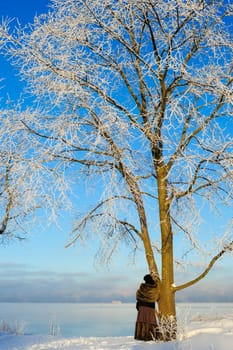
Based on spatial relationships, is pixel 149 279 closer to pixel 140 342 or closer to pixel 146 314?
pixel 146 314

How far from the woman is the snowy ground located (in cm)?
35

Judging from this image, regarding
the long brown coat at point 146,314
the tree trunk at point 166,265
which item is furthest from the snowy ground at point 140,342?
the tree trunk at point 166,265

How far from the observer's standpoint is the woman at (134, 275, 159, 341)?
10711 millimetres

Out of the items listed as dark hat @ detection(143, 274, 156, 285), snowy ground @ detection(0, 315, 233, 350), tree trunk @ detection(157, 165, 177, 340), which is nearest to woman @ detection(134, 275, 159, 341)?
dark hat @ detection(143, 274, 156, 285)

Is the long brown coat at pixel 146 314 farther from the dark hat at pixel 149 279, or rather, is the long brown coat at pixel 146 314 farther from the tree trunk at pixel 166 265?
the tree trunk at pixel 166 265

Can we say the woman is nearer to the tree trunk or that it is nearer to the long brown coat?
the long brown coat

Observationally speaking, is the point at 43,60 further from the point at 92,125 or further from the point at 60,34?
the point at 92,125

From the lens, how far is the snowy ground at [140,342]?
27.7ft

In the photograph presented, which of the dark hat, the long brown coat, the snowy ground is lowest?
the snowy ground

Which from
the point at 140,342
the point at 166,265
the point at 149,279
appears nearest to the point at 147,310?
the point at 149,279

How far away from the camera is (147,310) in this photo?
35.7 feet

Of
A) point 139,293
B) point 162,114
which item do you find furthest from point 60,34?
point 139,293

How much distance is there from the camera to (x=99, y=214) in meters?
11.7

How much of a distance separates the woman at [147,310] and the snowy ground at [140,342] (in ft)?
1.14
